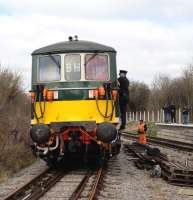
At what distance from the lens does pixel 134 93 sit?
66.7 meters

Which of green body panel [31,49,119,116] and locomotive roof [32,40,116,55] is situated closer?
green body panel [31,49,119,116]

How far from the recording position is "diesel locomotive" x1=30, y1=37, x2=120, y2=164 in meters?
11.3

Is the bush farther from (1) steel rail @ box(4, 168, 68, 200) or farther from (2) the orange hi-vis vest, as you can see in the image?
(2) the orange hi-vis vest

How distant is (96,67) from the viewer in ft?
38.5

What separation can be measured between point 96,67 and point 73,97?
0.99 m

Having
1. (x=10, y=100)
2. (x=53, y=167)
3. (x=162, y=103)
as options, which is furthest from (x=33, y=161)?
(x=162, y=103)

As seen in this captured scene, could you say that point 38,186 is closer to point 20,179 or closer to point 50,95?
point 20,179

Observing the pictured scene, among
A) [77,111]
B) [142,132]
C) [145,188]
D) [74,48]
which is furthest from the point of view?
[142,132]

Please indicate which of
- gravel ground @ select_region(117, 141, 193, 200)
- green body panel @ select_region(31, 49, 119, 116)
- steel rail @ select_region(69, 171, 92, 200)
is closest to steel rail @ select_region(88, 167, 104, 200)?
steel rail @ select_region(69, 171, 92, 200)

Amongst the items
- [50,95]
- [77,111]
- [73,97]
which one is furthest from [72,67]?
[77,111]

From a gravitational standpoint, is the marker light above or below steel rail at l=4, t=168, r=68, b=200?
above

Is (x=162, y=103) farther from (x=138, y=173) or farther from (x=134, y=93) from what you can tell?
(x=138, y=173)

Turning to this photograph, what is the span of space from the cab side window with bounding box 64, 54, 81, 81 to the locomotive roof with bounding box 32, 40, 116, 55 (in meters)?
0.16

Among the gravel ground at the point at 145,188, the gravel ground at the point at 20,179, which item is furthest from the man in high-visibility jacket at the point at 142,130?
the gravel ground at the point at 145,188
